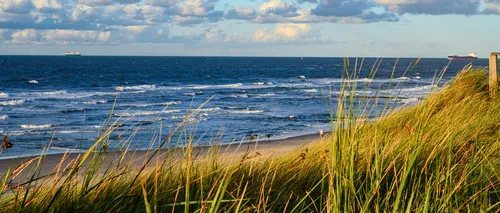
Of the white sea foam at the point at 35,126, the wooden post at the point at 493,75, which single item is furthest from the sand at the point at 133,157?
the white sea foam at the point at 35,126

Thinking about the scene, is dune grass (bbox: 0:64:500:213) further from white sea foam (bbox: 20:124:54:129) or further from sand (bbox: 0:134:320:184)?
white sea foam (bbox: 20:124:54:129)

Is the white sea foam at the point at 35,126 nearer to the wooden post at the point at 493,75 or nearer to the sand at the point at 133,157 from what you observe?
the sand at the point at 133,157

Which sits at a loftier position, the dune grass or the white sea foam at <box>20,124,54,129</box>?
the dune grass

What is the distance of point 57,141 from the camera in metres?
16.4

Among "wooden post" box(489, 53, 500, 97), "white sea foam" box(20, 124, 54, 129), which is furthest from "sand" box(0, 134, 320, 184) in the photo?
"white sea foam" box(20, 124, 54, 129)

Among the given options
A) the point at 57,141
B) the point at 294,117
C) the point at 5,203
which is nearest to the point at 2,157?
the point at 57,141

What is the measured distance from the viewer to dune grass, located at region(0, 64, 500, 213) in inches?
119

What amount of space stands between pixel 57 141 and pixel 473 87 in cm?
1054

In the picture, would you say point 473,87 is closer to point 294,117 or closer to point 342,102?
point 342,102

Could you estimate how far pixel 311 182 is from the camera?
14.0 feet

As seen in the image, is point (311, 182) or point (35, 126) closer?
point (311, 182)

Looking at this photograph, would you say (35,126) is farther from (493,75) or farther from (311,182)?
(311,182)

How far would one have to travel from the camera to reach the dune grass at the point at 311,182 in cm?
303

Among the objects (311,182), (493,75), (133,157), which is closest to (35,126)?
(493,75)
